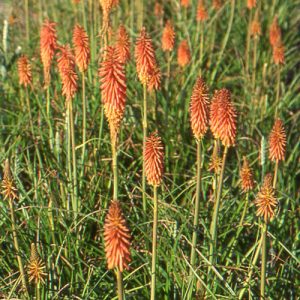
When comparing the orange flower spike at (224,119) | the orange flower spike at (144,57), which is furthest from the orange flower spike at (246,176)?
the orange flower spike at (144,57)

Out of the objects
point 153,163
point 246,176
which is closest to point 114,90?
point 153,163

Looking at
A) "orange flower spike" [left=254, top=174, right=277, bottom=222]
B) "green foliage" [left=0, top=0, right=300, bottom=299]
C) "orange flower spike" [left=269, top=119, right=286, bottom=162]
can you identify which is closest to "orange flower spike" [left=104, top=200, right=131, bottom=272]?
"green foliage" [left=0, top=0, right=300, bottom=299]

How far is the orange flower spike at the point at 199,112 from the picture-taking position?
121 inches

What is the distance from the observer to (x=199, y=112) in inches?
122

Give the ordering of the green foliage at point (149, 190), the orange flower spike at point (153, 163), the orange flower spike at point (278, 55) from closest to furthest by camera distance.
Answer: the orange flower spike at point (153, 163) < the green foliage at point (149, 190) < the orange flower spike at point (278, 55)

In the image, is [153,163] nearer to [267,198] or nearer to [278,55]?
[267,198]

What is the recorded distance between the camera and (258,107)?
5.38 m

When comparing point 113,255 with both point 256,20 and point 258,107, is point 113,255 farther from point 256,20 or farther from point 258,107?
point 256,20

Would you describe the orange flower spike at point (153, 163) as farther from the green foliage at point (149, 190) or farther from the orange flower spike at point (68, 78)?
the orange flower spike at point (68, 78)

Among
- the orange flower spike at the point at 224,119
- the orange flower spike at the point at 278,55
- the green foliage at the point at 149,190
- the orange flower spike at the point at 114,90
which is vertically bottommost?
the green foliage at the point at 149,190

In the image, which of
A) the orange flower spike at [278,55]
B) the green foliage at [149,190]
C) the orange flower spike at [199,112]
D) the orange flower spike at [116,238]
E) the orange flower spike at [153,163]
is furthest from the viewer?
the orange flower spike at [278,55]

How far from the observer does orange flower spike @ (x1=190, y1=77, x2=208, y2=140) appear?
10.1 ft

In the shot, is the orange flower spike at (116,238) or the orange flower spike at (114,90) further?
the orange flower spike at (114,90)

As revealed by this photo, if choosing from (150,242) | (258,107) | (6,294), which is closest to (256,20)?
(258,107)
